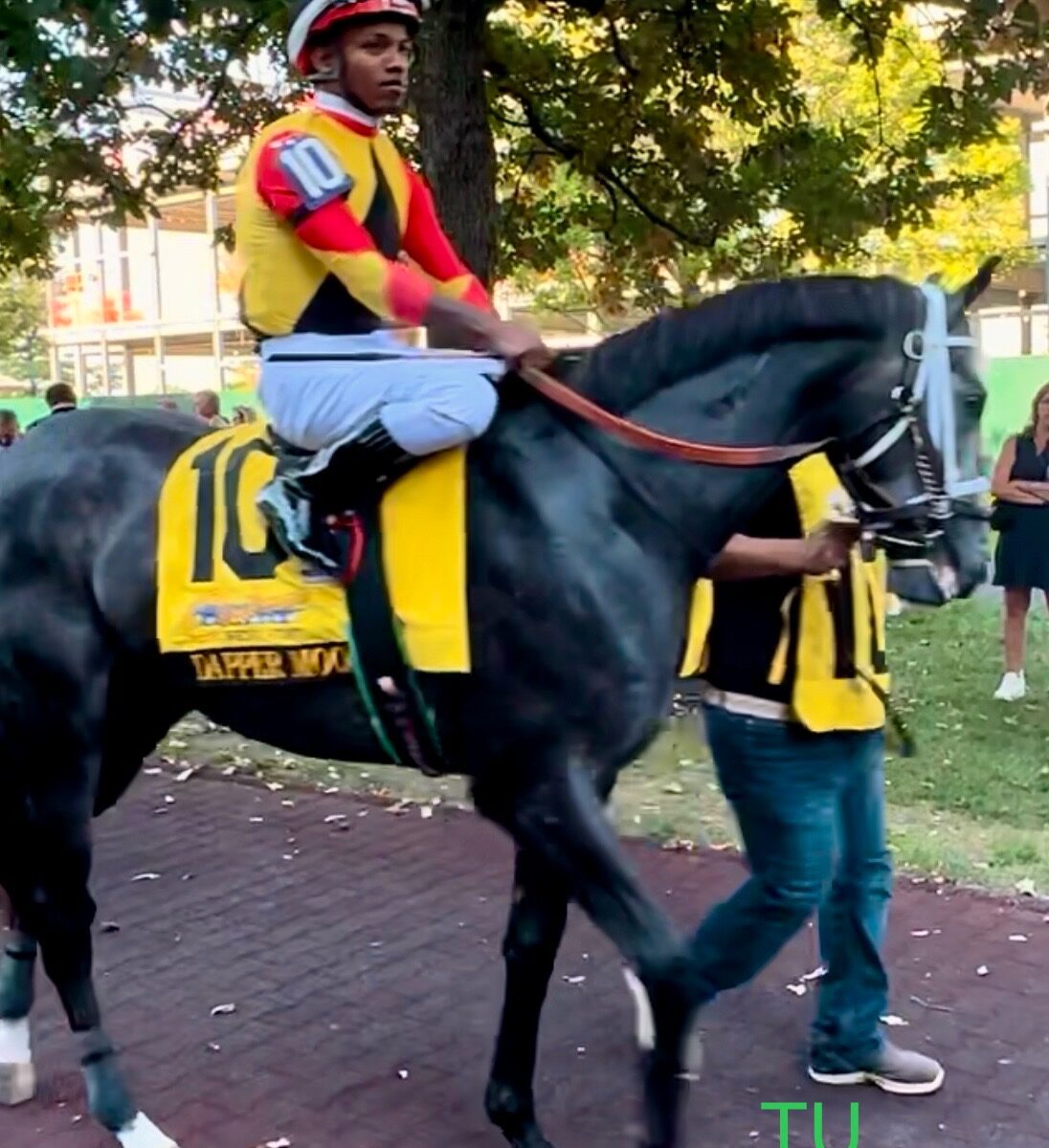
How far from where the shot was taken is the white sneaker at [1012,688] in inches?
371

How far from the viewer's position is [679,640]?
11.4ft

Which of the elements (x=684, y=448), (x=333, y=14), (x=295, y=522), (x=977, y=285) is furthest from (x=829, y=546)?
(x=333, y=14)

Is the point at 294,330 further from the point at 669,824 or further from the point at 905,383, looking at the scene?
the point at 669,824

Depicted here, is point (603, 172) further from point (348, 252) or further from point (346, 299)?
point (348, 252)

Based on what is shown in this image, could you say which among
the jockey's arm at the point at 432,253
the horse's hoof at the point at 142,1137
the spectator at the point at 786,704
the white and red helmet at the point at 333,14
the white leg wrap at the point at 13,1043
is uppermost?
the white and red helmet at the point at 333,14

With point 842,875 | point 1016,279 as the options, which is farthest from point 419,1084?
point 1016,279

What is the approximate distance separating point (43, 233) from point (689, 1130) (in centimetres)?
1023

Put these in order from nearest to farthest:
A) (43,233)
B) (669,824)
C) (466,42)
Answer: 1. (669,824)
2. (466,42)
3. (43,233)

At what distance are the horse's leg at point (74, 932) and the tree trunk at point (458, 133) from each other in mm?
5355

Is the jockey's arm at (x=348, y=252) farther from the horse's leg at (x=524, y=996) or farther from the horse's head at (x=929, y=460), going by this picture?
the horse's leg at (x=524, y=996)

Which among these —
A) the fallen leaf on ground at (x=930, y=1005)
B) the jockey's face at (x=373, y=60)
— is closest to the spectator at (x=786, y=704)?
the fallen leaf on ground at (x=930, y=1005)

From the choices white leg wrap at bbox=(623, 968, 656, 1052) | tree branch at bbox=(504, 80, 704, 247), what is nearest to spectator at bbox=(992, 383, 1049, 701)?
tree branch at bbox=(504, 80, 704, 247)

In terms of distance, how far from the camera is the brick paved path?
13.3 feet

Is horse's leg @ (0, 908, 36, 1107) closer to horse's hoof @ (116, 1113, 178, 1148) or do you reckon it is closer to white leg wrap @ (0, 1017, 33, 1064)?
white leg wrap @ (0, 1017, 33, 1064)
